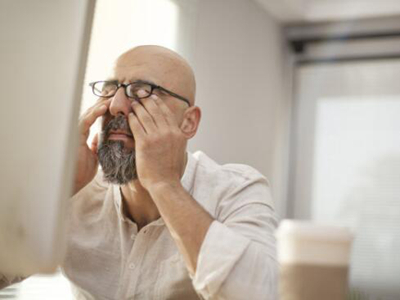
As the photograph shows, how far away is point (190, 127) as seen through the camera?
1073 mm

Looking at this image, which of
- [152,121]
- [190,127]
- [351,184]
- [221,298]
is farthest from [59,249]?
[351,184]

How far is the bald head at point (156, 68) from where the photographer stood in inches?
38.3

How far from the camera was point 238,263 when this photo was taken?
746 mm

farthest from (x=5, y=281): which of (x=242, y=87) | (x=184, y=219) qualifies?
(x=242, y=87)

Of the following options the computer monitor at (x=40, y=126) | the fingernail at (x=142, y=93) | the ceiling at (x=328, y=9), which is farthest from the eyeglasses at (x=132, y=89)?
the ceiling at (x=328, y=9)

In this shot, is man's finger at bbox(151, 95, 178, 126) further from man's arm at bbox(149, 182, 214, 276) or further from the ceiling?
the ceiling

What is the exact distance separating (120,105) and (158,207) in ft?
0.63

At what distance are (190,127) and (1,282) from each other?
0.43 metres

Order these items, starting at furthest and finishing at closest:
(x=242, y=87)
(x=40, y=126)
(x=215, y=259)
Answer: (x=242, y=87) → (x=215, y=259) → (x=40, y=126)

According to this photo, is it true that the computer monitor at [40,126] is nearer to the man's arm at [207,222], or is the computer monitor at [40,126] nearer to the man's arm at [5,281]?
the man's arm at [207,222]

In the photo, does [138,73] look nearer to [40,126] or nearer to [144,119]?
[144,119]

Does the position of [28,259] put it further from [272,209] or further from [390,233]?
[390,233]

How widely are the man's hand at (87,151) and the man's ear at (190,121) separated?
0.17 metres

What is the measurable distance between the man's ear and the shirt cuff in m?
0.34
